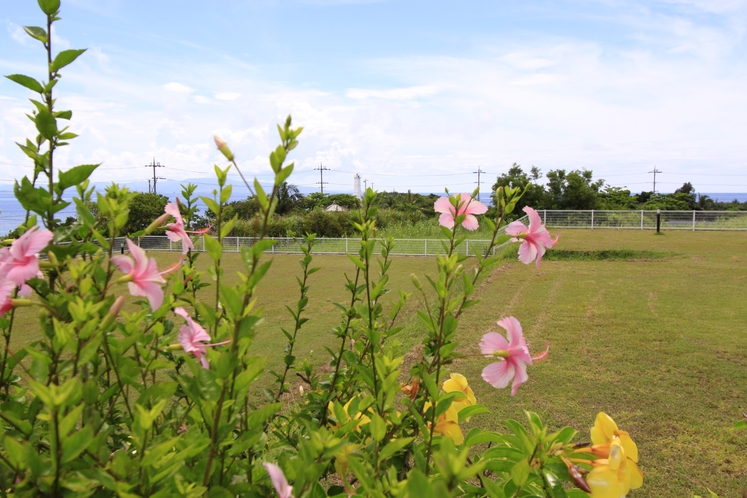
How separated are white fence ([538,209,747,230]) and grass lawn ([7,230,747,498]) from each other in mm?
5717

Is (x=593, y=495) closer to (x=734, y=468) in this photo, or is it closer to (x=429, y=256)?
(x=734, y=468)

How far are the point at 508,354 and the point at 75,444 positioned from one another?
513 mm

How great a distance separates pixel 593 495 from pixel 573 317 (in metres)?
5.81

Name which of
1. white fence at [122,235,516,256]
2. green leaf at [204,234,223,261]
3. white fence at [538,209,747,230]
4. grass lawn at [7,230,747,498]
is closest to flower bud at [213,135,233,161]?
green leaf at [204,234,223,261]

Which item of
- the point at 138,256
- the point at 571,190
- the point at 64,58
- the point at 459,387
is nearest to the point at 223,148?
the point at 138,256

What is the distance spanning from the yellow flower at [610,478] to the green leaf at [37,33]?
94cm

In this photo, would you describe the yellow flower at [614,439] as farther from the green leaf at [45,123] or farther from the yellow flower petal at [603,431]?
the green leaf at [45,123]

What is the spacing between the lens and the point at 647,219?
1605 cm

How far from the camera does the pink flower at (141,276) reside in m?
0.57

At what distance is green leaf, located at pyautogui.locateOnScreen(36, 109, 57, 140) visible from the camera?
0.70 meters

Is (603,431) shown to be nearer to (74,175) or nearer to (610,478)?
(610,478)

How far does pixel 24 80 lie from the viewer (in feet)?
2.42

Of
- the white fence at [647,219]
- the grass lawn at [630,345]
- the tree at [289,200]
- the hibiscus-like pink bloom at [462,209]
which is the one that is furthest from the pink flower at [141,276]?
the tree at [289,200]

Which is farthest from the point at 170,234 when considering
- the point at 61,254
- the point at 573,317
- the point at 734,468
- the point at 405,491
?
the point at 573,317
